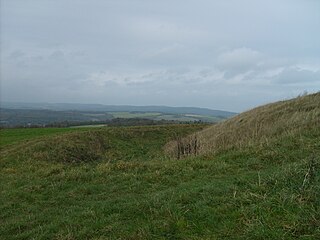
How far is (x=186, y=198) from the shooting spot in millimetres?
6578

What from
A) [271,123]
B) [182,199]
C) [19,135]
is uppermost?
[271,123]

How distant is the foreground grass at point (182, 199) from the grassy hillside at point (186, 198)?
2cm

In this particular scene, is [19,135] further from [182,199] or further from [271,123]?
[182,199]

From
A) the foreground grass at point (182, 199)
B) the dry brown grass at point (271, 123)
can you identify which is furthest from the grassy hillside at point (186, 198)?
the dry brown grass at point (271, 123)

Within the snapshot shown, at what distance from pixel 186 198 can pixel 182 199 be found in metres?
0.07

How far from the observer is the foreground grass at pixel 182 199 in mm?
5133

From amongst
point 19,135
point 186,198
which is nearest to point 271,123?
point 186,198

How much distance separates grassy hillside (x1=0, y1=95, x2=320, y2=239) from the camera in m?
5.14

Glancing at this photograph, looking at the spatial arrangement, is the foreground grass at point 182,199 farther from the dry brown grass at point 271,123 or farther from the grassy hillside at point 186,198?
the dry brown grass at point 271,123

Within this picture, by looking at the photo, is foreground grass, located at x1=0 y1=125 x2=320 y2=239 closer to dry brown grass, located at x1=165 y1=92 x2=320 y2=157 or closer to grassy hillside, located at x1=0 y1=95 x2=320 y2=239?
grassy hillside, located at x1=0 y1=95 x2=320 y2=239

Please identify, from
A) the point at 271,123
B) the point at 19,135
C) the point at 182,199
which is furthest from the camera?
the point at 19,135

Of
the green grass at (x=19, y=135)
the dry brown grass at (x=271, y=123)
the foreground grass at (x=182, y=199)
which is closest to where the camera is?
the foreground grass at (x=182, y=199)

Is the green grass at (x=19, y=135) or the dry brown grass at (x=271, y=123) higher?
the dry brown grass at (x=271, y=123)

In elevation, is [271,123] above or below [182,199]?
above
